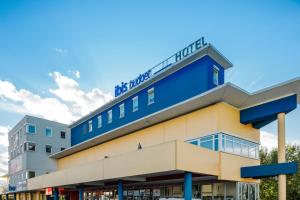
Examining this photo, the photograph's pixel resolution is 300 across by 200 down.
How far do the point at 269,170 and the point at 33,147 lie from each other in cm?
3880

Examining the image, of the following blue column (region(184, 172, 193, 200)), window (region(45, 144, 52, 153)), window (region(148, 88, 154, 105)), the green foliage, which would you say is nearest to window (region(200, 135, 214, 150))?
blue column (region(184, 172, 193, 200))

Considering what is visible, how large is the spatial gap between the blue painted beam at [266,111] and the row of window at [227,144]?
1.57 metres

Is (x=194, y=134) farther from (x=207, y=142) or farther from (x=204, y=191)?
(x=204, y=191)

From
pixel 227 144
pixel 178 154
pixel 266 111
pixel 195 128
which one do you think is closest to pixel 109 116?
pixel 195 128

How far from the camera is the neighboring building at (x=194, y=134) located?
19.1m

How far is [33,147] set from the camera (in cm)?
4931

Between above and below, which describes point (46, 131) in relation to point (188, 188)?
above

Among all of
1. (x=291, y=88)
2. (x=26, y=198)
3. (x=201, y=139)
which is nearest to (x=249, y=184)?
(x=201, y=139)

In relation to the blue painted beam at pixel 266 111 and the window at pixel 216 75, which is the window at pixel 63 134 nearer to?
the window at pixel 216 75

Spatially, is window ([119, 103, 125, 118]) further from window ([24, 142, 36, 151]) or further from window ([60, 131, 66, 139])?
window ([60, 131, 66, 139])

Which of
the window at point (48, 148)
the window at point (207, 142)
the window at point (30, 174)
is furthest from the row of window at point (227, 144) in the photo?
the window at point (48, 148)

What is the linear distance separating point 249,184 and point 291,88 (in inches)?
294

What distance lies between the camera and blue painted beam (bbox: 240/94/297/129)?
2014cm

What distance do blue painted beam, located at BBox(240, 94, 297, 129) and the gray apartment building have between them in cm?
3500
